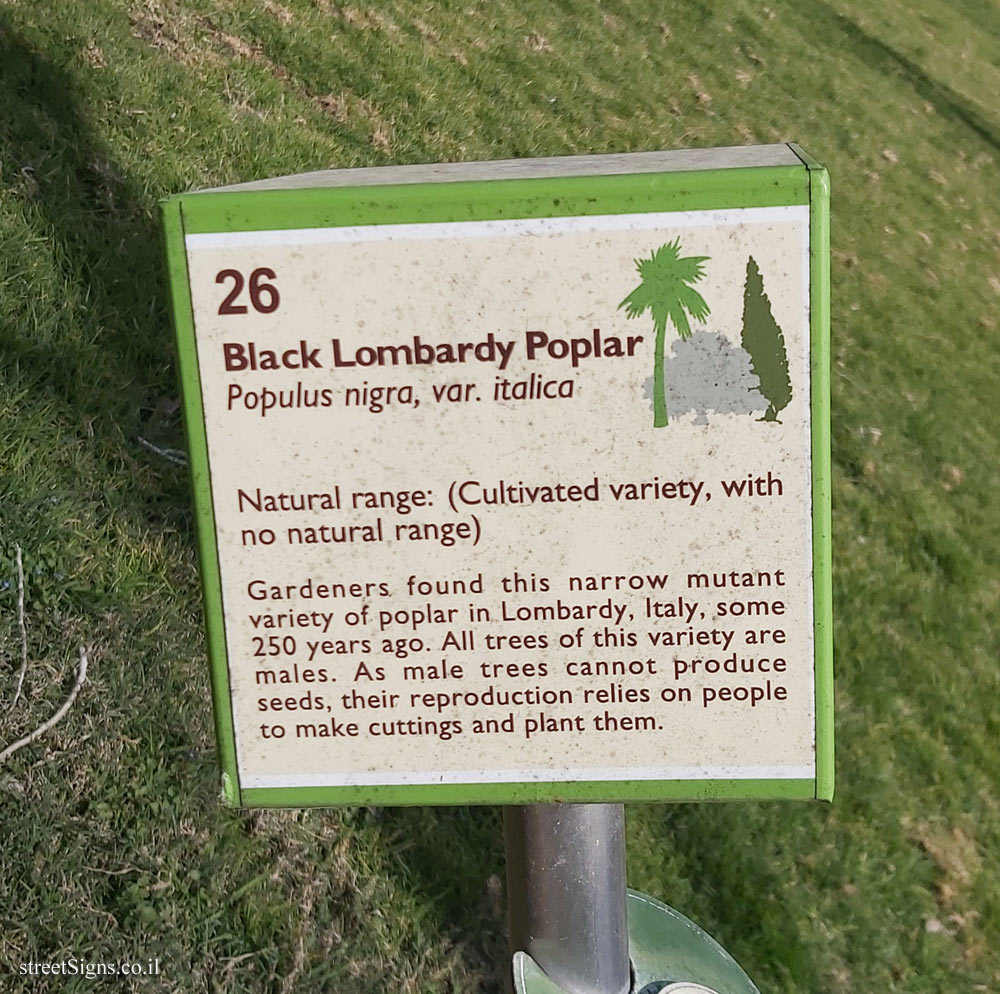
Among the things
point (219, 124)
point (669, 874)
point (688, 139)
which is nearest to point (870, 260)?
point (688, 139)

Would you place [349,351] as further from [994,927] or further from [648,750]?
[994,927]

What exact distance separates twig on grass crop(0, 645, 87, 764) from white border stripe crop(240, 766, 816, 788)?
1.13 metres

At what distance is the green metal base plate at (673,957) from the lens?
1.93 metres

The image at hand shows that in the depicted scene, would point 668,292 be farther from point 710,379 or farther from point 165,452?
point 165,452

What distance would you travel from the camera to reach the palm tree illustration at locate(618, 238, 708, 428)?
1.34m

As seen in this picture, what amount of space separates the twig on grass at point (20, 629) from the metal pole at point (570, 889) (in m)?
1.28

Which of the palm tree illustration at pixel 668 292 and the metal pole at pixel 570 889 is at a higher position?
the palm tree illustration at pixel 668 292

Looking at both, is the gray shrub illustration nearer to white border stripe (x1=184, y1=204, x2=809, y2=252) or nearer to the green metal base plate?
white border stripe (x1=184, y1=204, x2=809, y2=252)

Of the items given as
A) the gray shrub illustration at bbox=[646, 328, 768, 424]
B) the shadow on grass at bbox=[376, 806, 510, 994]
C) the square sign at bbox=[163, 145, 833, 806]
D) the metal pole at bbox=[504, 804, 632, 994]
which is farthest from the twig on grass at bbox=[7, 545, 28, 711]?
the gray shrub illustration at bbox=[646, 328, 768, 424]

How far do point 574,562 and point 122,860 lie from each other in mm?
1514

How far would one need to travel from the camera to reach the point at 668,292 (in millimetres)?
1351

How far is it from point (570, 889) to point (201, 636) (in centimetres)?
140

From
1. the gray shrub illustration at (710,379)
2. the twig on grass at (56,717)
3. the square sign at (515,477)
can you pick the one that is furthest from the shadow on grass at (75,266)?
the gray shrub illustration at (710,379)

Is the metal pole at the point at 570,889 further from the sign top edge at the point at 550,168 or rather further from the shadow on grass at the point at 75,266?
the shadow on grass at the point at 75,266
